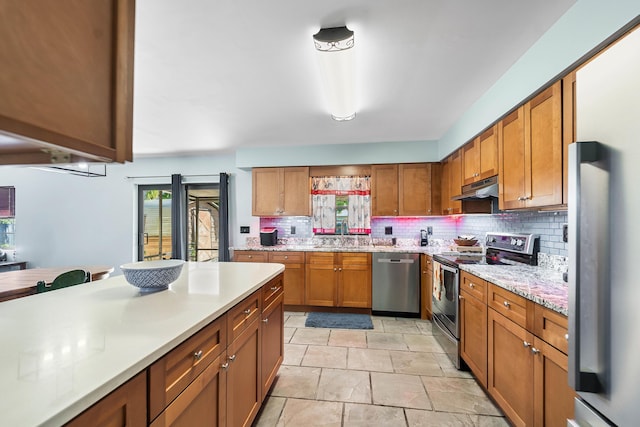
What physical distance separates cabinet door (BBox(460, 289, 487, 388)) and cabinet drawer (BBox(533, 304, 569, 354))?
56 centimetres

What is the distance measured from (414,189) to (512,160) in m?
1.85

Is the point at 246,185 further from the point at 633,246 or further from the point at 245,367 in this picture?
the point at 633,246

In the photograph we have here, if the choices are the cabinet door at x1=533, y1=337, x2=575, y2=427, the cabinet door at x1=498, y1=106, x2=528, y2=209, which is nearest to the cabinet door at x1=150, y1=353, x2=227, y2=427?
the cabinet door at x1=533, y1=337, x2=575, y2=427

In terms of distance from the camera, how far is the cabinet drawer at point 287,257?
3.96 metres

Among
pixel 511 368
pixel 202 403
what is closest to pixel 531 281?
pixel 511 368

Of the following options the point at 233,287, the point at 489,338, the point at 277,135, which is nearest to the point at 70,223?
the point at 277,135

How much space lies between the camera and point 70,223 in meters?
5.12

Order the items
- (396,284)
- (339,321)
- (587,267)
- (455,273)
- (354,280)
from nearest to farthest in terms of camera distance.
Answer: (587,267) → (455,273) → (339,321) → (396,284) → (354,280)

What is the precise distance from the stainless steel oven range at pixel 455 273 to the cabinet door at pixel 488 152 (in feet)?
2.11

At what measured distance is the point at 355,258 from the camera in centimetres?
383

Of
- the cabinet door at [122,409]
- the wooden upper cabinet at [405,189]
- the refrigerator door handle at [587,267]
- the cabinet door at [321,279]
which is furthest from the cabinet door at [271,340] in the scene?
the wooden upper cabinet at [405,189]

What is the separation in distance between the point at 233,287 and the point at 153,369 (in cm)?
73

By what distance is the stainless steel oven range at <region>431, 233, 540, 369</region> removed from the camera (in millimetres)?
2346

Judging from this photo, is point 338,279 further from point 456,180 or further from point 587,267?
point 587,267
